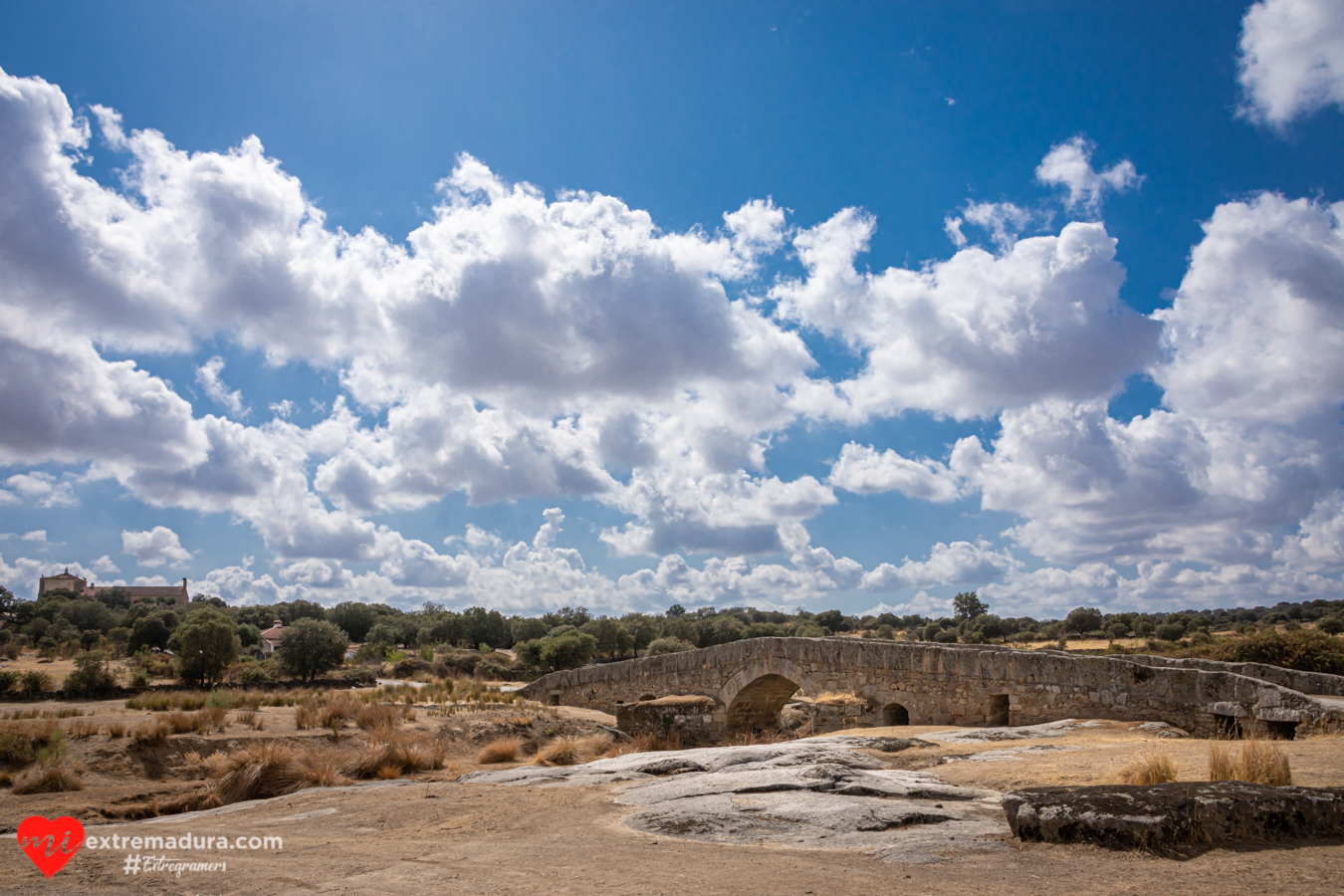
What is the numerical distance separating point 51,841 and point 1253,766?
992cm

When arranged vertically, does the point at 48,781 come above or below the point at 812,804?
below

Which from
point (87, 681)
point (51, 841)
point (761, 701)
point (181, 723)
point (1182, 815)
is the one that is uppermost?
point (1182, 815)

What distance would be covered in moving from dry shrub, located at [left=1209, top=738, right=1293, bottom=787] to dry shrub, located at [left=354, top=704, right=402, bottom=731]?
46.2ft

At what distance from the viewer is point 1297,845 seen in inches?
173

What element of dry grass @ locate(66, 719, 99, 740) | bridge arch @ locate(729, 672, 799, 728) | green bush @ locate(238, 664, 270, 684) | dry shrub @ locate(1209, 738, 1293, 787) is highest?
dry shrub @ locate(1209, 738, 1293, 787)

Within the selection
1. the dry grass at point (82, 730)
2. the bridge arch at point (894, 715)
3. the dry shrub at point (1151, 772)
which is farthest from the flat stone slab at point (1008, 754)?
the dry grass at point (82, 730)

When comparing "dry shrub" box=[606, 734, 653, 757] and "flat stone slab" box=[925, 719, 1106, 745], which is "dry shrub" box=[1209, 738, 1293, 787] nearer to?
"flat stone slab" box=[925, 719, 1106, 745]

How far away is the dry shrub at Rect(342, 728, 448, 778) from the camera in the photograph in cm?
1130

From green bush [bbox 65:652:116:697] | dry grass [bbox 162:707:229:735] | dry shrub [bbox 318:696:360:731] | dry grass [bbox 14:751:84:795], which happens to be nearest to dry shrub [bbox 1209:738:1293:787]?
dry grass [bbox 14:751:84:795]

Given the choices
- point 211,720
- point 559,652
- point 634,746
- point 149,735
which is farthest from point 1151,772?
point 559,652

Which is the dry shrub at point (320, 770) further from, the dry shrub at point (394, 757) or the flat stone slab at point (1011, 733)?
the flat stone slab at point (1011, 733)

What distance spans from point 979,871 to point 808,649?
43.8 ft

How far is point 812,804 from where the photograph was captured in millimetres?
6137

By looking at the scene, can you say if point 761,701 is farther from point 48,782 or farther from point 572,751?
point 48,782
